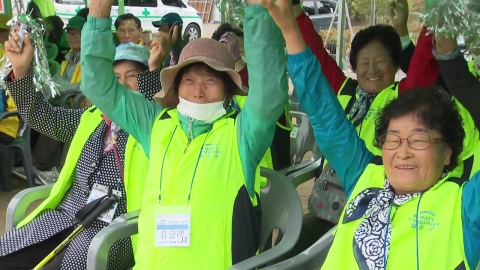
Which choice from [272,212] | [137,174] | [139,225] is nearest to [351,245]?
[272,212]

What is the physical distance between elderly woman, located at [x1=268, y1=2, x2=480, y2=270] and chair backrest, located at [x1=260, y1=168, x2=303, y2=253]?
1.37ft

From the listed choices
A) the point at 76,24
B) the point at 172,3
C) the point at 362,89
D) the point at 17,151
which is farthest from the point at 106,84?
the point at 172,3

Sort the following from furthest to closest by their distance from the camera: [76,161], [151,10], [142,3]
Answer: [151,10], [142,3], [76,161]

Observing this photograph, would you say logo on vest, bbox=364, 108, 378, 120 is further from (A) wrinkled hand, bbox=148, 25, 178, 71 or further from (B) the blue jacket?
(A) wrinkled hand, bbox=148, 25, 178, 71

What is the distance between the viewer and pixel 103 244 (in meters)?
2.04

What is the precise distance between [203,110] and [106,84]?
432 millimetres

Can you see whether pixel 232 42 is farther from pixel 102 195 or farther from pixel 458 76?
pixel 458 76

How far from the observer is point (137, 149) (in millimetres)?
2322

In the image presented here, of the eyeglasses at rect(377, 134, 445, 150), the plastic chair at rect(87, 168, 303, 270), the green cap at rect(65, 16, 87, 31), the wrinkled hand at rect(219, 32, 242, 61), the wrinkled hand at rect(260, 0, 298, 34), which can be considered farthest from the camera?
the green cap at rect(65, 16, 87, 31)

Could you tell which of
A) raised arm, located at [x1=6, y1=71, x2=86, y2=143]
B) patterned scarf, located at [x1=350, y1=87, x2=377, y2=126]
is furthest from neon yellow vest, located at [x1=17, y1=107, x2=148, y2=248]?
patterned scarf, located at [x1=350, y1=87, x2=377, y2=126]

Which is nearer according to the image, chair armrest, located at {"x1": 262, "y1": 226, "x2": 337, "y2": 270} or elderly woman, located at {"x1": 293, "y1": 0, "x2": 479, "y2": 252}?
chair armrest, located at {"x1": 262, "y1": 226, "x2": 337, "y2": 270}

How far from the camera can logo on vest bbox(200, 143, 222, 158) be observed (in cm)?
200

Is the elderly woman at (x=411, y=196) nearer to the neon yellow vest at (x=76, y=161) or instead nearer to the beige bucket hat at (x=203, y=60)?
the beige bucket hat at (x=203, y=60)

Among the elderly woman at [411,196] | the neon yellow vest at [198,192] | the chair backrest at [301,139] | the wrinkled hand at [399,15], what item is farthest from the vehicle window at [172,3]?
the elderly woman at [411,196]
